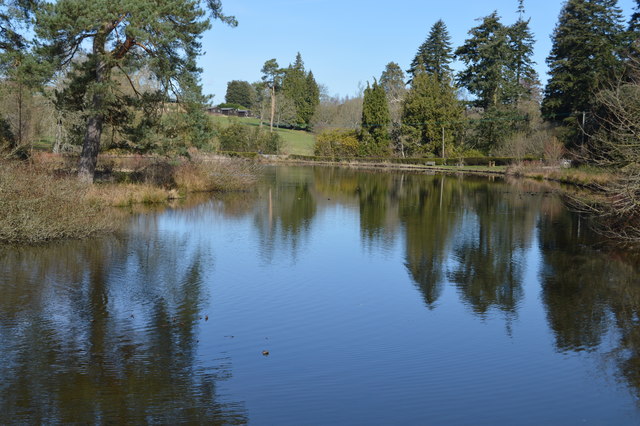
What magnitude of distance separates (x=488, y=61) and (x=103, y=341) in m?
62.5

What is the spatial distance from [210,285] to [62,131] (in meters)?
32.3

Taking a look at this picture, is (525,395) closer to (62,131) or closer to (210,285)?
(210,285)

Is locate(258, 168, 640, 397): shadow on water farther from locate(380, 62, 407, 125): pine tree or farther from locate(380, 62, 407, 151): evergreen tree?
locate(380, 62, 407, 125): pine tree

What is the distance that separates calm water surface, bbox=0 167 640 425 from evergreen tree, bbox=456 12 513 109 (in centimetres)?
4812

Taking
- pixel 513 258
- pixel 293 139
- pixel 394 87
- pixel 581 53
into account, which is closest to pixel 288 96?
pixel 293 139

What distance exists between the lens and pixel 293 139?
3420 inches

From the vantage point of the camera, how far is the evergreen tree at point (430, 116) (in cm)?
6381

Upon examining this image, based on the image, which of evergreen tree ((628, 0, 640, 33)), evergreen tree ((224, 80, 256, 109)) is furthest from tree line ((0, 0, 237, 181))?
evergreen tree ((224, 80, 256, 109))

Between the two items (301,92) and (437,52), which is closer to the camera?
(437,52)

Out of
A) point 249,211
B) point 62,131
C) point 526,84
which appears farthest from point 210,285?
point 526,84

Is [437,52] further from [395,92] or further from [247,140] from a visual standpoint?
[247,140]

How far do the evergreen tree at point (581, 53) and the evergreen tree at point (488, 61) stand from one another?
880cm

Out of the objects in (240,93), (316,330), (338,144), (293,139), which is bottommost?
(316,330)

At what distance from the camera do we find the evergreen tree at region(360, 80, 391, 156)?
6712 cm
